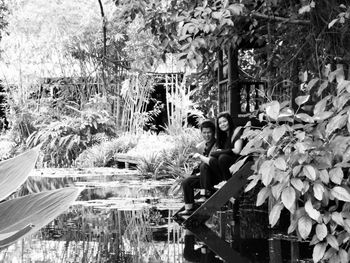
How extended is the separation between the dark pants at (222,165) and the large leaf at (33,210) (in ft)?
21.2

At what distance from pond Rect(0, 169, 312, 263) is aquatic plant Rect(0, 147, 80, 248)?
4.65 m

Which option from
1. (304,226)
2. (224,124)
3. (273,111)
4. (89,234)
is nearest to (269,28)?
(224,124)

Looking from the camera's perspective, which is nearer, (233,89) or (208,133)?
(208,133)

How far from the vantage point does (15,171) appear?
50 cm

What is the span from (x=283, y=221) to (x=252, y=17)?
241 cm

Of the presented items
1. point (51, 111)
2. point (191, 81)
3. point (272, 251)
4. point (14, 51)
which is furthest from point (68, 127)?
point (272, 251)

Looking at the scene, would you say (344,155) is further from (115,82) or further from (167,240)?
(115,82)

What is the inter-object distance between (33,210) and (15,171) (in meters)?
0.04

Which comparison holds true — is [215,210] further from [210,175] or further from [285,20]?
[285,20]

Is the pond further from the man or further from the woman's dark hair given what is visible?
the woman's dark hair

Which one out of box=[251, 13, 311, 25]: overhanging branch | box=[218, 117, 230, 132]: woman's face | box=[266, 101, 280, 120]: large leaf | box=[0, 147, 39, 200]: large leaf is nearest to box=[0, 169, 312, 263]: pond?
box=[218, 117, 230, 132]: woman's face

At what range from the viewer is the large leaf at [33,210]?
461 mm

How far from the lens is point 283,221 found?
24.1ft

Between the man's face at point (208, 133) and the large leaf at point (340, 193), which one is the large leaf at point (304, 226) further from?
the man's face at point (208, 133)
